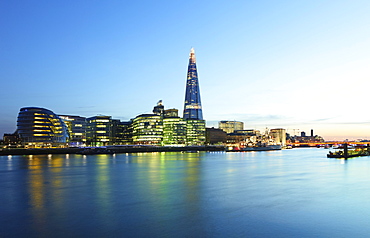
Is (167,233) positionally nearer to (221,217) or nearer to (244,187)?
(221,217)

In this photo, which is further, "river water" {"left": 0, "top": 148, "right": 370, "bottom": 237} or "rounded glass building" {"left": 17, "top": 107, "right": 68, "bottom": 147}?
"rounded glass building" {"left": 17, "top": 107, "right": 68, "bottom": 147}

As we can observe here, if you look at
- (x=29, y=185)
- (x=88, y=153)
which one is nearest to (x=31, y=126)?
(x=88, y=153)

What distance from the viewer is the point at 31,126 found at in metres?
151

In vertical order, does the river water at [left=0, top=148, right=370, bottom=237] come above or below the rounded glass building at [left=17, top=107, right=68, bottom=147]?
below

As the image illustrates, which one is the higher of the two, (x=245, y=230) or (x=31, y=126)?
(x=31, y=126)

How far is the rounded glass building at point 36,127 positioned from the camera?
151m

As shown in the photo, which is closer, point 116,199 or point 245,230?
point 245,230

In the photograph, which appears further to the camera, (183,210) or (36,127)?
(36,127)

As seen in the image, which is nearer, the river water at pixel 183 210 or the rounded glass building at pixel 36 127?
the river water at pixel 183 210

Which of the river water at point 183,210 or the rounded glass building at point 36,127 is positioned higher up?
the rounded glass building at point 36,127

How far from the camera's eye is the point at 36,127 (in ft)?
499

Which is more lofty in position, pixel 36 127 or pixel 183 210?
pixel 36 127

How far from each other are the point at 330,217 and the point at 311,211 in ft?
5.85

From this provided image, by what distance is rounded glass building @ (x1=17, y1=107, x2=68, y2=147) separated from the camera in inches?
5945
